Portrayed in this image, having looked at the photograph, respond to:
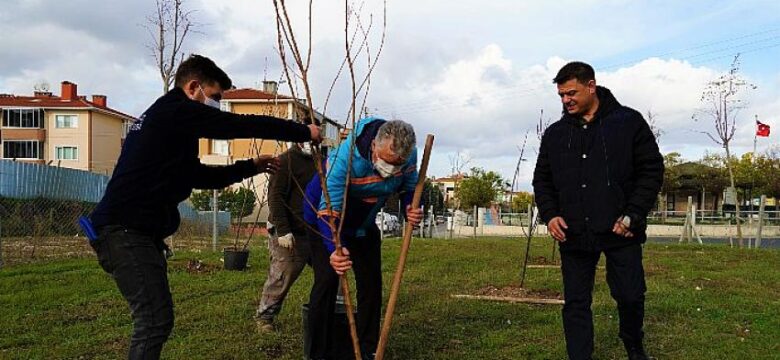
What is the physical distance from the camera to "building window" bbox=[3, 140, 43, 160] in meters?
52.0

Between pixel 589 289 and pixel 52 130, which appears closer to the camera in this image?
pixel 589 289

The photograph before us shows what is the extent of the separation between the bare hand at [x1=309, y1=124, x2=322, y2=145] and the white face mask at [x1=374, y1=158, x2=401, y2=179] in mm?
692

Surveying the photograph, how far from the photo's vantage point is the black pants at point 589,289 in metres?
4.21

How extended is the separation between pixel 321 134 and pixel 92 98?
197ft

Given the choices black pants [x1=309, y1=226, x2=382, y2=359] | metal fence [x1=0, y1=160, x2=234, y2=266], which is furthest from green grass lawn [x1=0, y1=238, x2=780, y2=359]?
metal fence [x1=0, y1=160, x2=234, y2=266]

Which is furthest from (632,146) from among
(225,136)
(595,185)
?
(225,136)

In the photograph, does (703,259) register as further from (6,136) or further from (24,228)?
(6,136)

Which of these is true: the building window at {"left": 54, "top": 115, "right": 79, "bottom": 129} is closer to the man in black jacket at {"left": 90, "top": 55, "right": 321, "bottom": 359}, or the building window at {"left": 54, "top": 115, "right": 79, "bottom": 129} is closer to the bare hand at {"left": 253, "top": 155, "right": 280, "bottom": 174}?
the bare hand at {"left": 253, "top": 155, "right": 280, "bottom": 174}

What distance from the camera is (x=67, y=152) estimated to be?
173ft

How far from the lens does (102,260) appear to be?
3.31 meters

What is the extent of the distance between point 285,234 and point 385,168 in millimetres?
1974

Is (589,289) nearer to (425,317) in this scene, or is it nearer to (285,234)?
(425,317)

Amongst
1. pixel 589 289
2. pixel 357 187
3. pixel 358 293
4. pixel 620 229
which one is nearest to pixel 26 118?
pixel 358 293

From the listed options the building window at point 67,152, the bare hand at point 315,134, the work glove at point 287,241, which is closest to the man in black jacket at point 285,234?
the work glove at point 287,241
